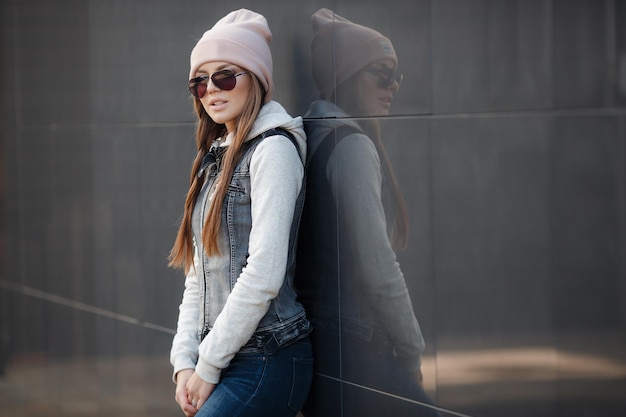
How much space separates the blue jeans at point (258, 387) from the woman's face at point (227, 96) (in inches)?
37.0

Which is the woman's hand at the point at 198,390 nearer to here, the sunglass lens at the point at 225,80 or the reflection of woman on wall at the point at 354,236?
the reflection of woman on wall at the point at 354,236

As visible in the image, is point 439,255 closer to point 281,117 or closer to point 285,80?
point 281,117

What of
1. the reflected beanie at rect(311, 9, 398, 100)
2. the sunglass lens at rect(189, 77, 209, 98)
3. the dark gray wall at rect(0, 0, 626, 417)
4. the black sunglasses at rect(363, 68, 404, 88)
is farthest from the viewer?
the sunglass lens at rect(189, 77, 209, 98)

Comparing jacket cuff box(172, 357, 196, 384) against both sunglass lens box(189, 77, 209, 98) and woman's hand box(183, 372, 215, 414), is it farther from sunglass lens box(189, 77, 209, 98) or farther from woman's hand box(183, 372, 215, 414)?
sunglass lens box(189, 77, 209, 98)

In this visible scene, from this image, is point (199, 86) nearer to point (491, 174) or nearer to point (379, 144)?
point (379, 144)

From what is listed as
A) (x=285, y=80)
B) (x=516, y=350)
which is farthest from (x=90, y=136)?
(x=516, y=350)

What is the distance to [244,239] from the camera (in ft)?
12.9

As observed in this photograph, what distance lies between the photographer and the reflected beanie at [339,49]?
3824 millimetres

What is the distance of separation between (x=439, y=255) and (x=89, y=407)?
3.88 m

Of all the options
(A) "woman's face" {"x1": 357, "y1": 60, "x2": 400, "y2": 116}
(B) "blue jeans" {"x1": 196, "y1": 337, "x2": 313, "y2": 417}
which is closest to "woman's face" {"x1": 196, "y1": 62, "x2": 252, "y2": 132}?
(A) "woman's face" {"x1": 357, "y1": 60, "x2": 400, "y2": 116}

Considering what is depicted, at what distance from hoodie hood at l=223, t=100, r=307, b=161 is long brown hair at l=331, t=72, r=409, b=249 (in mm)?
188

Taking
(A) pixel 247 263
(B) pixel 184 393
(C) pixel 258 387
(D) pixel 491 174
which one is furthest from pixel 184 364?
(D) pixel 491 174

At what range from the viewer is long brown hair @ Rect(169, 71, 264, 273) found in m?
3.91

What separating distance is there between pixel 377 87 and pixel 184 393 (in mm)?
1423
